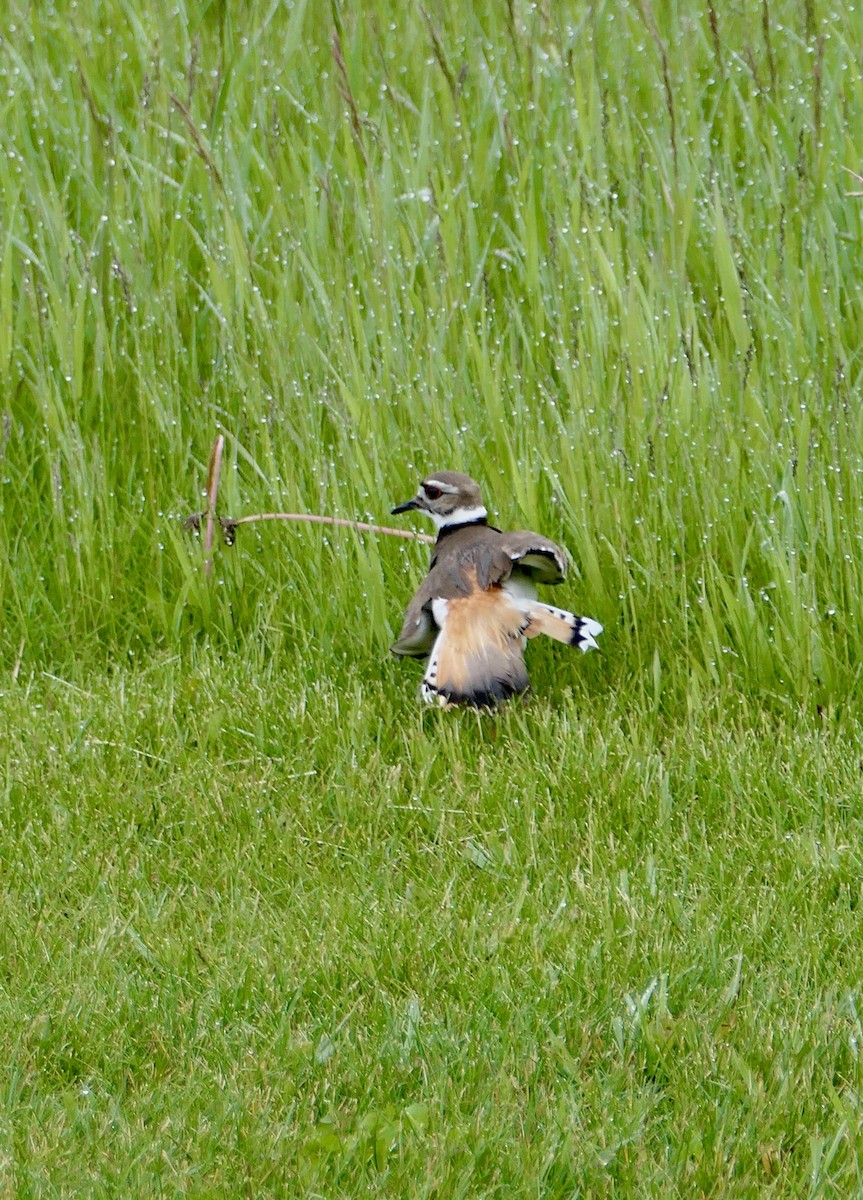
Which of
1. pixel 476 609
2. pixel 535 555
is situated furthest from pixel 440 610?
pixel 535 555

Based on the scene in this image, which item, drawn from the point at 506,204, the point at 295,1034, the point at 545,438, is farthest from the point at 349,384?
the point at 295,1034

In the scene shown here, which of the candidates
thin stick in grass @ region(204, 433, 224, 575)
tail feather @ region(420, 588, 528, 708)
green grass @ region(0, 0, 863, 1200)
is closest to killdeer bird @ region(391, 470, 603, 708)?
tail feather @ region(420, 588, 528, 708)

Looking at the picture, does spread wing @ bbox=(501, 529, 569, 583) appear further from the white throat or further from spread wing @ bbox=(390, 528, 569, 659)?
the white throat

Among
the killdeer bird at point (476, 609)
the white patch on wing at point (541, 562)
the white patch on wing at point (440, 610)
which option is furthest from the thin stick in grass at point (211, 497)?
the white patch on wing at point (541, 562)

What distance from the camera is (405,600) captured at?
16.0ft

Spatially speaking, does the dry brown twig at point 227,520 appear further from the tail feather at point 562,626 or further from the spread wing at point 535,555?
the tail feather at point 562,626

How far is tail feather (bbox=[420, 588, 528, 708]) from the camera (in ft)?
13.8

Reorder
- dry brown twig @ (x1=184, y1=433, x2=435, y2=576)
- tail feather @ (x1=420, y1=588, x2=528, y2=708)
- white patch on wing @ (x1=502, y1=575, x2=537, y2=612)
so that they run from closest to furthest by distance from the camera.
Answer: tail feather @ (x1=420, y1=588, x2=528, y2=708)
white patch on wing @ (x1=502, y1=575, x2=537, y2=612)
dry brown twig @ (x1=184, y1=433, x2=435, y2=576)

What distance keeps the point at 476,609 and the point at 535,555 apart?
9.4 inches

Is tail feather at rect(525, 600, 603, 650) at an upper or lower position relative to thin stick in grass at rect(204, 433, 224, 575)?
lower

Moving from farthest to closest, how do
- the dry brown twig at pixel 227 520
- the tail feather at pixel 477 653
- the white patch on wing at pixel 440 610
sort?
1. the dry brown twig at pixel 227 520
2. the white patch on wing at pixel 440 610
3. the tail feather at pixel 477 653

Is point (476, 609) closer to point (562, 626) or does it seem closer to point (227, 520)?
point (562, 626)

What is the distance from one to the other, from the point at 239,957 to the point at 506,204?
11.8ft

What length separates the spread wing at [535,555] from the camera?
4.38m
